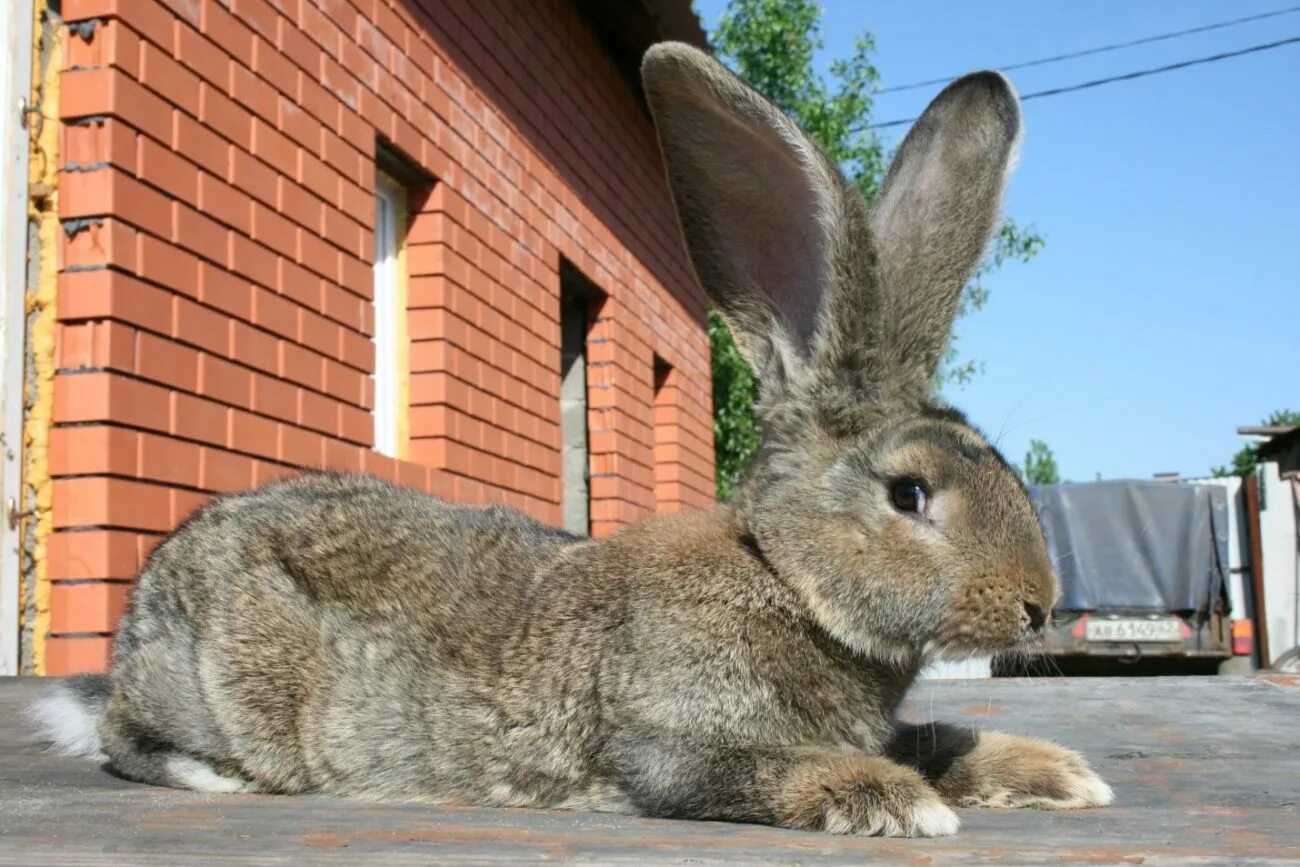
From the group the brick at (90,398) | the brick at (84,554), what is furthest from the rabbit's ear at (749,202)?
the brick at (84,554)

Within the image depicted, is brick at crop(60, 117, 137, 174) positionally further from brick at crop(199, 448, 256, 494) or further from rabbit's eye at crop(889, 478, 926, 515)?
rabbit's eye at crop(889, 478, 926, 515)

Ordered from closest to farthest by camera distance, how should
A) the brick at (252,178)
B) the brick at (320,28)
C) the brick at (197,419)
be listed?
the brick at (197,419) → the brick at (252,178) → the brick at (320,28)

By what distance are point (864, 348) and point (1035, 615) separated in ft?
2.16

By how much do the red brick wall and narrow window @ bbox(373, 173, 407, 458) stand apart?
0.08 m

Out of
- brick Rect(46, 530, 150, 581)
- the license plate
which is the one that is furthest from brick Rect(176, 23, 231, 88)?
the license plate

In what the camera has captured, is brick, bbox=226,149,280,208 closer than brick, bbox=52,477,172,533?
No

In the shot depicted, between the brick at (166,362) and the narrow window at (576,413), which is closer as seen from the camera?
the brick at (166,362)

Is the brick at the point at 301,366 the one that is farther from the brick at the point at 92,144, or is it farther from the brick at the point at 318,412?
the brick at the point at 92,144

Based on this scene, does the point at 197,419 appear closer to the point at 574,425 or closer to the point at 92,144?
the point at 92,144

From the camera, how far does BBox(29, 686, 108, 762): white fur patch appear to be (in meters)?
3.47

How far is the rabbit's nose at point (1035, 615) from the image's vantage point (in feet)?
8.72

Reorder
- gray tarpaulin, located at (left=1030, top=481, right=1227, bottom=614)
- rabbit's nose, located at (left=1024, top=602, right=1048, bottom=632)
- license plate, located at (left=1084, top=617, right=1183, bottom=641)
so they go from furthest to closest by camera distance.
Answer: gray tarpaulin, located at (left=1030, top=481, right=1227, bottom=614), license plate, located at (left=1084, top=617, right=1183, bottom=641), rabbit's nose, located at (left=1024, top=602, right=1048, bottom=632)

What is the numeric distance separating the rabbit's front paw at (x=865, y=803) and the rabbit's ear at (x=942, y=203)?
2.99ft

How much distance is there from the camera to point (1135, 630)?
12.7 meters
